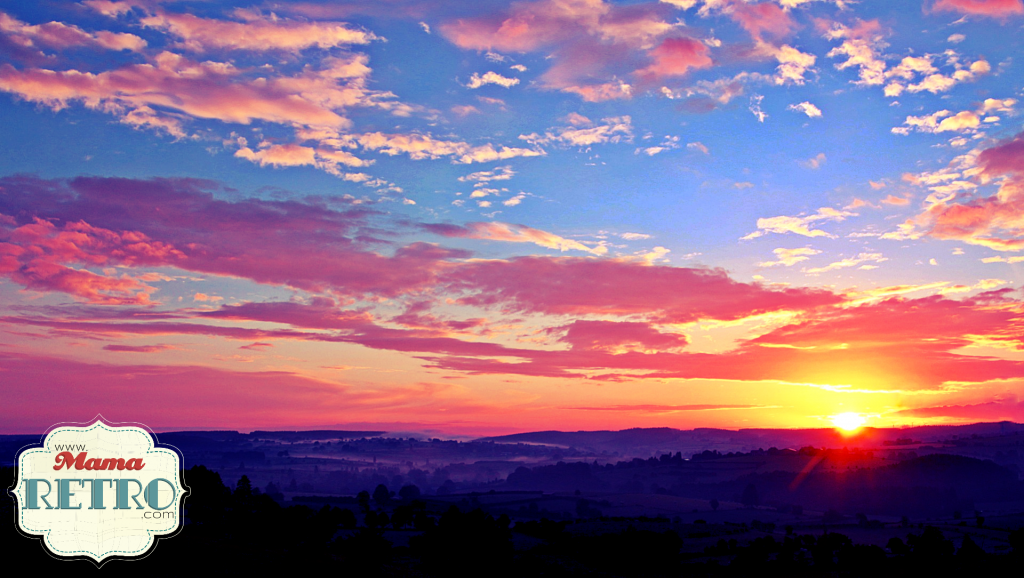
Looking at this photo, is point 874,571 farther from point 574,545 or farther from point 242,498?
point 242,498

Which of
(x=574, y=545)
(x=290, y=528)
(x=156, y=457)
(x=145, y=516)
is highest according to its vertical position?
(x=156, y=457)

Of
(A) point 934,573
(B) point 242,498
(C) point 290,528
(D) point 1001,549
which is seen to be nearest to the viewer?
(A) point 934,573

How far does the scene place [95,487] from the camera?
44.8m

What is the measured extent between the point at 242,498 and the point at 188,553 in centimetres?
3870

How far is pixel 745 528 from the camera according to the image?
487 feet

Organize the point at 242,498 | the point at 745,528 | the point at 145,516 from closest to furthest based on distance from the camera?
the point at 145,516, the point at 242,498, the point at 745,528

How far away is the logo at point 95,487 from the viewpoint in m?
43.2

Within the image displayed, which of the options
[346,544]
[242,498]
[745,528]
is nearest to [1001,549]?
[745,528]

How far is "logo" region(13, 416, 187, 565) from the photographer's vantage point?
142ft

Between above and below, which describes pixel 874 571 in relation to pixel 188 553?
below

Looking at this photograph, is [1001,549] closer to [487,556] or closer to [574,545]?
[574,545]

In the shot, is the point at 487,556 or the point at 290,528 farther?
the point at 290,528

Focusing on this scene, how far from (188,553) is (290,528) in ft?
89.8

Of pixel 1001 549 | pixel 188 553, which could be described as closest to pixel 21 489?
pixel 188 553
